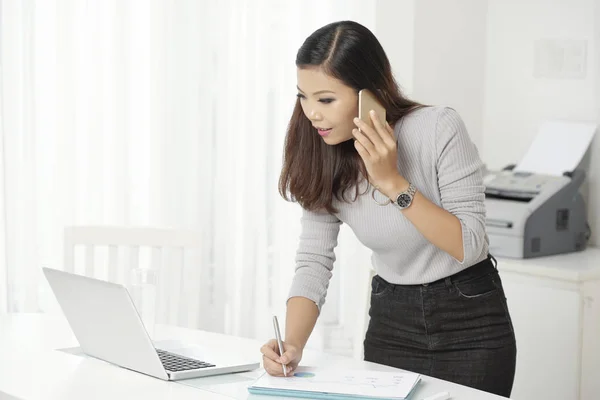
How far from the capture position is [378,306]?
7.10 ft

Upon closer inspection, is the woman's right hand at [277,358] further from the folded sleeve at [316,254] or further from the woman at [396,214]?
the folded sleeve at [316,254]

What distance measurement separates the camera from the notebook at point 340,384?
65.4 inches

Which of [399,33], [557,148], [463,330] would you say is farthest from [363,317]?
[463,330]

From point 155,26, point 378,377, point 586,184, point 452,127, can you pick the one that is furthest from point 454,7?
point 378,377

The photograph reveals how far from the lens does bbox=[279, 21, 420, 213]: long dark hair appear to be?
1938 millimetres

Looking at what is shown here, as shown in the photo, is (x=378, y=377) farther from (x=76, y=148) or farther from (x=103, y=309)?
(x=76, y=148)

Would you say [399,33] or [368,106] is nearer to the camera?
[368,106]

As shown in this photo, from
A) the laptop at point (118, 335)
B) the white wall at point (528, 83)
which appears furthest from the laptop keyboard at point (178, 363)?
the white wall at point (528, 83)

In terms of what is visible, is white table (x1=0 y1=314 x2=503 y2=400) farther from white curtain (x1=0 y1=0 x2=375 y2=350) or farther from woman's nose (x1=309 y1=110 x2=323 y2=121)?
white curtain (x1=0 y1=0 x2=375 y2=350)

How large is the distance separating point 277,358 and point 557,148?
78.4 inches

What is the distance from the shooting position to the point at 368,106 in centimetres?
190

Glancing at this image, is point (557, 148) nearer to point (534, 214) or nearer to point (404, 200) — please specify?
point (534, 214)

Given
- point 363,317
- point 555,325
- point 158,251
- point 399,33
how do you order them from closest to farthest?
1. point 158,251
2. point 555,325
3. point 363,317
4. point 399,33

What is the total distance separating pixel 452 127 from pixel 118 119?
167 cm
